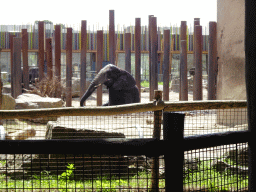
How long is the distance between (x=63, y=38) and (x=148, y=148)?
17.8 metres

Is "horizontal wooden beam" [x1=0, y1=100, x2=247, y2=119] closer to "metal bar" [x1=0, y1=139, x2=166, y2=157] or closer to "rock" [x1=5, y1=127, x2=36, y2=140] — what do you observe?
"metal bar" [x1=0, y1=139, x2=166, y2=157]

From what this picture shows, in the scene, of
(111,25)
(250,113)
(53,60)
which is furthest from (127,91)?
(250,113)

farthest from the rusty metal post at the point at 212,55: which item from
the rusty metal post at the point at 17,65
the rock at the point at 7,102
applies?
the rusty metal post at the point at 17,65

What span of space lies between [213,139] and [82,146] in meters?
0.73

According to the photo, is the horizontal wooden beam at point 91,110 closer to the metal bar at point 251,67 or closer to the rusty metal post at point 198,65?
the metal bar at point 251,67

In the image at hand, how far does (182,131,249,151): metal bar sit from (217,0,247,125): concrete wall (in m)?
5.01

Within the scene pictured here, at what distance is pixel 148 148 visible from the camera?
1806 mm

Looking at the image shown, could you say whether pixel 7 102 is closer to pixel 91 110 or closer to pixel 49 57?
pixel 49 57

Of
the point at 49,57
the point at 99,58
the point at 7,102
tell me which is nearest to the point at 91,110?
the point at 7,102

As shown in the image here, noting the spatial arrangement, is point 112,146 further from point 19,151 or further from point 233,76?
point 233,76

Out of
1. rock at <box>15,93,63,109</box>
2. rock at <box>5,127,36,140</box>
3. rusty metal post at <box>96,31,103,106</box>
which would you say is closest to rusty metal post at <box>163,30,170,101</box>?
rusty metal post at <box>96,31,103,106</box>

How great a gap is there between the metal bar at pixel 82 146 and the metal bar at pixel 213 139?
0.50 feet

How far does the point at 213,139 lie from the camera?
2.00 m

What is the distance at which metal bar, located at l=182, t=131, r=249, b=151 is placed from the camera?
6.17ft
